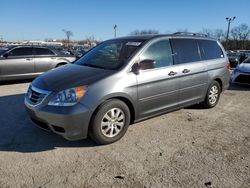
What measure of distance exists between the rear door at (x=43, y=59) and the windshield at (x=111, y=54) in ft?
18.1

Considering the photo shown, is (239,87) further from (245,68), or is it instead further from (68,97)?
(68,97)

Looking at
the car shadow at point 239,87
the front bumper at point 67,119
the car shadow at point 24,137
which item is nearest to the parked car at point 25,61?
the car shadow at point 24,137

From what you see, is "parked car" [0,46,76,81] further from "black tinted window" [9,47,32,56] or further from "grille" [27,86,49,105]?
"grille" [27,86,49,105]

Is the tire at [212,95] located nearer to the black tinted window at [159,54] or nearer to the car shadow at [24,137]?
the black tinted window at [159,54]

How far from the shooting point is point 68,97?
3.90 meters

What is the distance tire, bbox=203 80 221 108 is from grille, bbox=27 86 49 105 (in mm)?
3820

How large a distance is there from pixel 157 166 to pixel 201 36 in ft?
12.7

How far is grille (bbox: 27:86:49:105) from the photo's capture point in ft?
13.3

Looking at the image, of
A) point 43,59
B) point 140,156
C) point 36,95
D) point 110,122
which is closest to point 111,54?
point 110,122

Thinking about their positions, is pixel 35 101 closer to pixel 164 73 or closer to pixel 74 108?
pixel 74 108

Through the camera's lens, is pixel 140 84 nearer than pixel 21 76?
Yes

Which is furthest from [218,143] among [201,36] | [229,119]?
[201,36]

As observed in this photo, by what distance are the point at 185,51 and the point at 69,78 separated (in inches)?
102

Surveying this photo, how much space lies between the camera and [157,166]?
3.57 m
